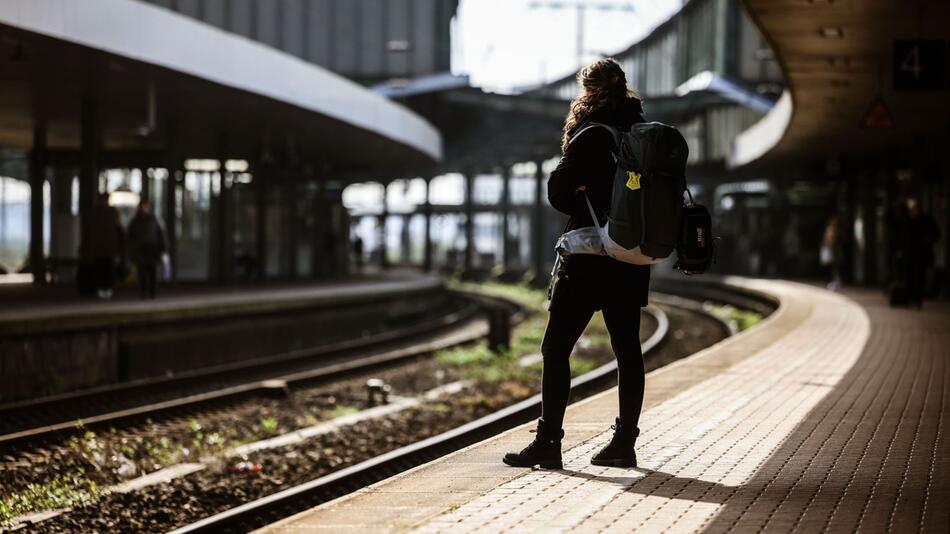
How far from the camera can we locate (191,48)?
692 inches

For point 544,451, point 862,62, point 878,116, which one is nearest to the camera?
point 544,451

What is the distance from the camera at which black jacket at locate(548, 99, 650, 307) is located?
17.5 feet

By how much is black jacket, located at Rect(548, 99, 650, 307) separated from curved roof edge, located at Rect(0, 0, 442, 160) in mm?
9107

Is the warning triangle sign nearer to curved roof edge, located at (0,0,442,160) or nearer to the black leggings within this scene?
curved roof edge, located at (0,0,442,160)

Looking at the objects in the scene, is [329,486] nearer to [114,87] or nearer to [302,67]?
[114,87]

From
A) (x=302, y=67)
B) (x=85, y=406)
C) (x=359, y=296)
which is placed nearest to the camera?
(x=85, y=406)

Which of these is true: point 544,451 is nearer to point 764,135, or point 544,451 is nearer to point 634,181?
point 634,181

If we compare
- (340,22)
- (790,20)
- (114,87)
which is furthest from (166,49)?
(340,22)

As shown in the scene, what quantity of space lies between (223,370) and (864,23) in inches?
319

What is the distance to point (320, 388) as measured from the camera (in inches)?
551

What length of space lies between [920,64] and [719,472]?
9.85 m

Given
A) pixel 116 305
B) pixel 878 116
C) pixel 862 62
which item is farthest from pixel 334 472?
pixel 878 116

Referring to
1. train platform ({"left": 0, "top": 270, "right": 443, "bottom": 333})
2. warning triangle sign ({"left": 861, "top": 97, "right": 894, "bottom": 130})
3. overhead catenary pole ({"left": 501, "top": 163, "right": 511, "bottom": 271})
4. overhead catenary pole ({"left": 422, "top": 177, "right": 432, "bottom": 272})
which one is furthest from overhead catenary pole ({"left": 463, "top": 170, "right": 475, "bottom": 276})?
warning triangle sign ({"left": 861, "top": 97, "right": 894, "bottom": 130})

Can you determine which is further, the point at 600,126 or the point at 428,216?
the point at 428,216
